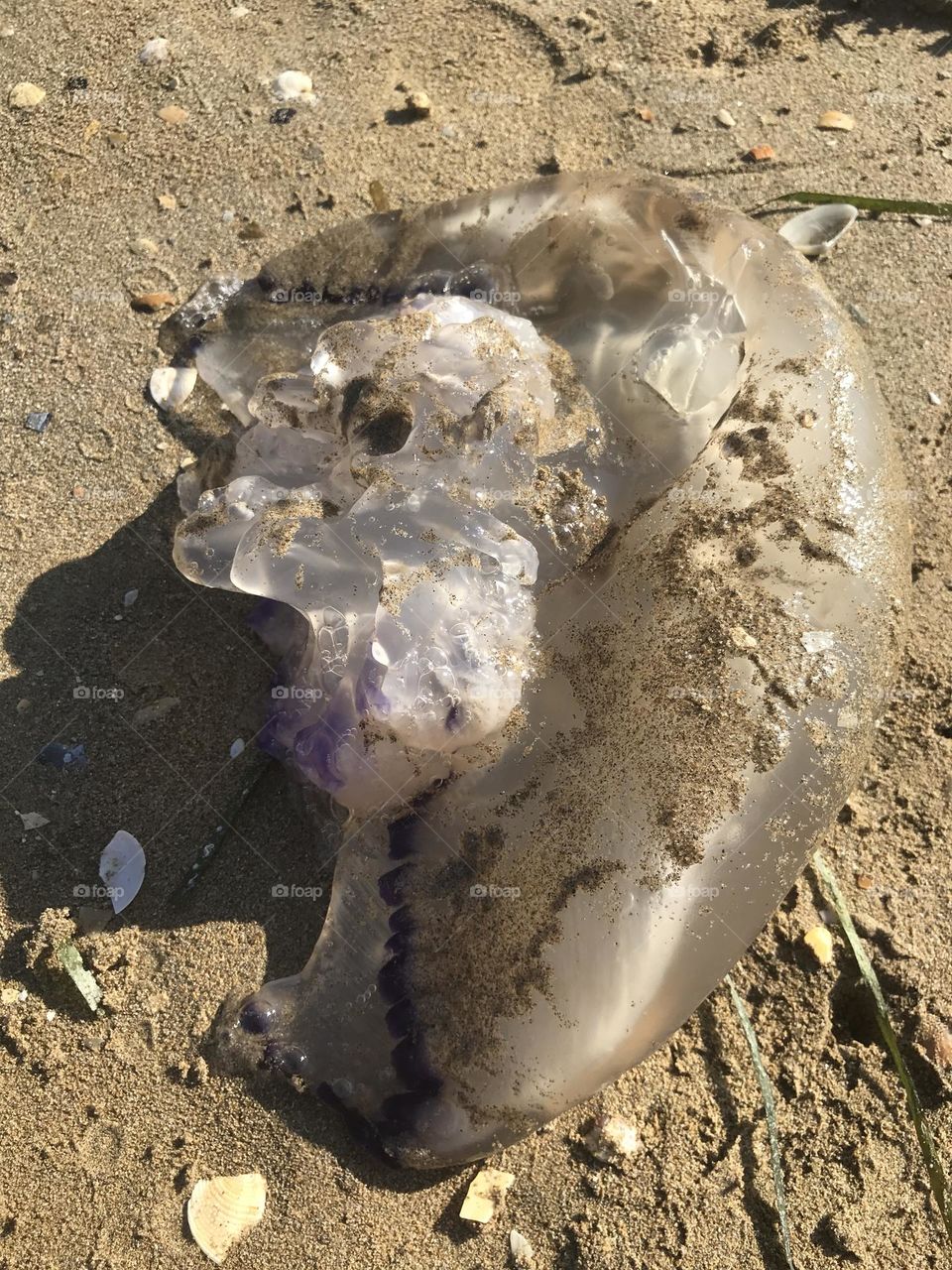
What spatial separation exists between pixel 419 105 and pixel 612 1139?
3209 millimetres

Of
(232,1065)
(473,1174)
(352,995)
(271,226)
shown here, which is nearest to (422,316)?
(271,226)

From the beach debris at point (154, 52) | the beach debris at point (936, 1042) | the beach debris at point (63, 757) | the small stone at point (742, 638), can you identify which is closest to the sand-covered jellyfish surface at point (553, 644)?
the small stone at point (742, 638)

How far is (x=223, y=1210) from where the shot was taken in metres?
2.28

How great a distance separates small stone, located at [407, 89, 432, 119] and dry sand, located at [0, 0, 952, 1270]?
0.06 m

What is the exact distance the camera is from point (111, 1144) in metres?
2.33

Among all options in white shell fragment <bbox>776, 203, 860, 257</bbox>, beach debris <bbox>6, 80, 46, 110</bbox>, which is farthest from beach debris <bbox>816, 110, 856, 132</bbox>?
beach debris <bbox>6, 80, 46, 110</bbox>

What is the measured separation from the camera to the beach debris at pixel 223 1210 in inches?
89.0

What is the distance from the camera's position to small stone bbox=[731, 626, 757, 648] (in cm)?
→ 225

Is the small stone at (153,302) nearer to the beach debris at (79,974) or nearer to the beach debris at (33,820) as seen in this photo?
the beach debris at (33,820)

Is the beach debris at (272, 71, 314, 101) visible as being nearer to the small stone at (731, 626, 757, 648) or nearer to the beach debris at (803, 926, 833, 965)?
the small stone at (731, 626, 757, 648)

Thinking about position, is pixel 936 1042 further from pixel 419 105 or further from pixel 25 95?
pixel 25 95

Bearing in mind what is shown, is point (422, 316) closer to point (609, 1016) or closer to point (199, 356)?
point (199, 356)

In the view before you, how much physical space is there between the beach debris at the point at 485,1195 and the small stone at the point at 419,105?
3.23 m

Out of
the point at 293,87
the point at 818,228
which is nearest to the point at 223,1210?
the point at 818,228
